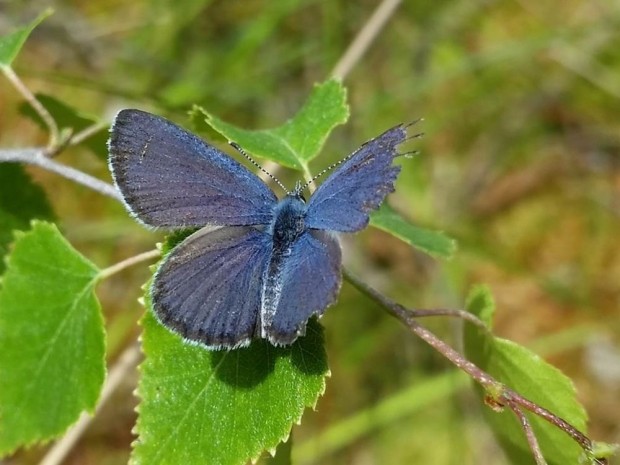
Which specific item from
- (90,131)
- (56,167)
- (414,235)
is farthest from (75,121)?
(414,235)

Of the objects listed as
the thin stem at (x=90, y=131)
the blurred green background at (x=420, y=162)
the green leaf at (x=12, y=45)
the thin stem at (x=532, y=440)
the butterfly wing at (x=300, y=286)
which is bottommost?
the blurred green background at (x=420, y=162)

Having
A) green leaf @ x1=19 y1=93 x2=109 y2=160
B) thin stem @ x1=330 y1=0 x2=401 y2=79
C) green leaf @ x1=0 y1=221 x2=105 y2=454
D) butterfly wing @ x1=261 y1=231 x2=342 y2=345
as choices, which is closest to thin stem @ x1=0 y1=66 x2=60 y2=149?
green leaf @ x1=19 y1=93 x2=109 y2=160

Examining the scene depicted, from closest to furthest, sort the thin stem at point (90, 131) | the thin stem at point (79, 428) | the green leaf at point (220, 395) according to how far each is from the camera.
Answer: the green leaf at point (220, 395)
the thin stem at point (90, 131)
the thin stem at point (79, 428)

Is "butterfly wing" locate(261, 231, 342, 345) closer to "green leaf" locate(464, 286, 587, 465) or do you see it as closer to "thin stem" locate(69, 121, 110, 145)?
"green leaf" locate(464, 286, 587, 465)

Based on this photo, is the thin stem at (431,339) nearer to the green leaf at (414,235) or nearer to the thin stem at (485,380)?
the thin stem at (485,380)

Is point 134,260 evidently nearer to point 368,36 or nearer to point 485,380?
point 485,380

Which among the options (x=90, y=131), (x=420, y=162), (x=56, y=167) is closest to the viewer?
(x=56, y=167)

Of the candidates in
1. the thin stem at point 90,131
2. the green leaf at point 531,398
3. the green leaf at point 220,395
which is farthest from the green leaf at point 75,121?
the green leaf at point 531,398
